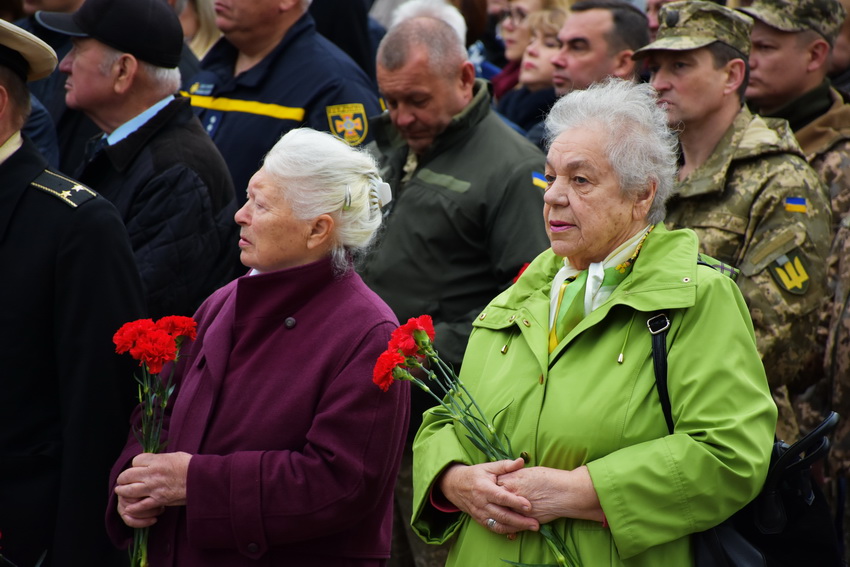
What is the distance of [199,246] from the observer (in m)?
4.84

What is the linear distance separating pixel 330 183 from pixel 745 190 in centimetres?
192

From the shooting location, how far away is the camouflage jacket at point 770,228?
14.6ft

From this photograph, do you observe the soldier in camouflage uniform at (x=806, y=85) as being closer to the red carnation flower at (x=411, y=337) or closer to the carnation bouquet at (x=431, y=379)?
the carnation bouquet at (x=431, y=379)

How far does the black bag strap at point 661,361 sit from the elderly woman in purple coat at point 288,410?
81 centimetres

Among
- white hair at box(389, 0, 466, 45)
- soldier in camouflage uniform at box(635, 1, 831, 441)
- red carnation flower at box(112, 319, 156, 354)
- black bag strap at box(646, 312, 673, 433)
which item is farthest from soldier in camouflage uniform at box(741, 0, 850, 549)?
red carnation flower at box(112, 319, 156, 354)

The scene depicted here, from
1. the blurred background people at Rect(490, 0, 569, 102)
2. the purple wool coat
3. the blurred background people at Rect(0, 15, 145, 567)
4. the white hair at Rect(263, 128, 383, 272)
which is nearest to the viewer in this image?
the purple wool coat

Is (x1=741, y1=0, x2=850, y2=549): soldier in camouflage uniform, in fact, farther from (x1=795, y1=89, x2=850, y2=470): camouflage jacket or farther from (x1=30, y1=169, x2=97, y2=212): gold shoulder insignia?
(x1=30, y1=169, x2=97, y2=212): gold shoulder insignia

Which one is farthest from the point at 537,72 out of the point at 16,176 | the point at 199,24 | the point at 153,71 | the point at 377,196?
the point at 16,176

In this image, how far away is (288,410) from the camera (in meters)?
3.42

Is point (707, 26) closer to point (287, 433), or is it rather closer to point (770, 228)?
point (770, 228)

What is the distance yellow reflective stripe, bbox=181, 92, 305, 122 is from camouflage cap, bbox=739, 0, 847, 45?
238cm

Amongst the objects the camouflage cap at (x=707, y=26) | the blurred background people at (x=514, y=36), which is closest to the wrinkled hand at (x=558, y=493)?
the camouflage cap at (x=707, y=26)

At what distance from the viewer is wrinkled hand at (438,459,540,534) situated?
316 centimetres

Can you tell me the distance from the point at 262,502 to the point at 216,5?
3.78 m
